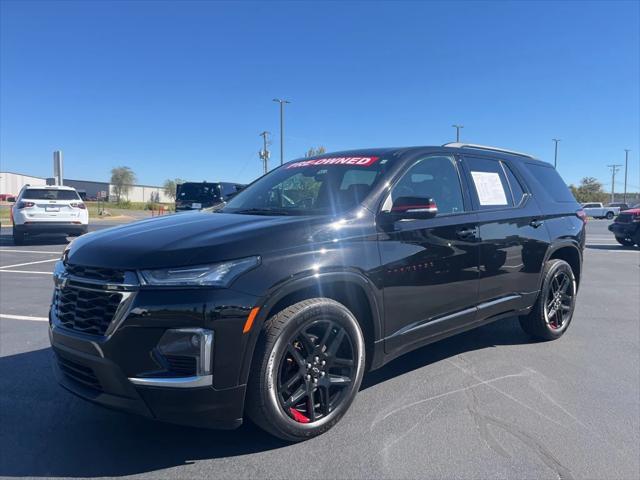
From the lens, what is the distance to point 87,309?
267cm

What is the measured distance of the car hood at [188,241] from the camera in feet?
8.46

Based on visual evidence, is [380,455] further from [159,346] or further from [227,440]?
[159,346]

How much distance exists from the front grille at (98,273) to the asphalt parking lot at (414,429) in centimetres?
102

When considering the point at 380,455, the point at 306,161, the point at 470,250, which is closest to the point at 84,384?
the point at 380,455

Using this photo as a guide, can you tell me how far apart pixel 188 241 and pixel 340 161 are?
171cm

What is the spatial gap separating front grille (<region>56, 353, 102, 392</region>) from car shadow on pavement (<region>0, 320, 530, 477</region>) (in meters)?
0.43

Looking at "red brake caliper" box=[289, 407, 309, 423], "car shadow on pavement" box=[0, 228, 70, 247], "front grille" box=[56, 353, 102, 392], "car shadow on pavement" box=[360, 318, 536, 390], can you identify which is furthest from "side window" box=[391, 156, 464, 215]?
"car shadow on pavement" box=[0, 228, 70, 247]

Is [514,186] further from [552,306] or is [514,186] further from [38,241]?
[38,241]

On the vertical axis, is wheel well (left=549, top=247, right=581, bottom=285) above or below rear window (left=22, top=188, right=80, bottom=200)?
below

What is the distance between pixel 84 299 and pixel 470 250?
2782mm

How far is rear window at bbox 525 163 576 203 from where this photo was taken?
5.12 meters

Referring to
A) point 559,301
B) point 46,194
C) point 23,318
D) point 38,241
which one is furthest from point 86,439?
point 38,241

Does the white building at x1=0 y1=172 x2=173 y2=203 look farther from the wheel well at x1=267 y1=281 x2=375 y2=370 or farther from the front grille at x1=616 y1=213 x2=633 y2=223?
the wheel well at x1=267 y1=281 x2=375 y2=370

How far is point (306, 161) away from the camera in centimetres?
441
